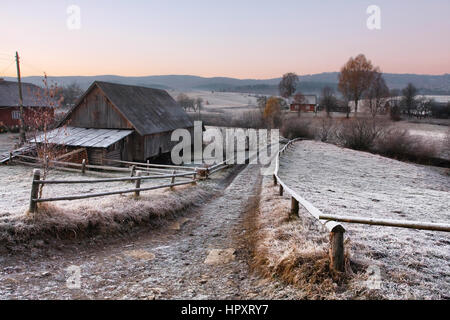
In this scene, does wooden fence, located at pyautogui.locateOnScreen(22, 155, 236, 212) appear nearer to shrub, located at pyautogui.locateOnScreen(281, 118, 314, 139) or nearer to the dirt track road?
the dirt track road

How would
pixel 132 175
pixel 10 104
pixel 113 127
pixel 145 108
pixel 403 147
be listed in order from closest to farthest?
pixel 132 175 → pixel 113 127 → pixel 145 108 → pixel 403 147 → pixel 10 104

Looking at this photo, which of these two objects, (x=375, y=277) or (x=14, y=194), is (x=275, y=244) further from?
(x=14, y=194)

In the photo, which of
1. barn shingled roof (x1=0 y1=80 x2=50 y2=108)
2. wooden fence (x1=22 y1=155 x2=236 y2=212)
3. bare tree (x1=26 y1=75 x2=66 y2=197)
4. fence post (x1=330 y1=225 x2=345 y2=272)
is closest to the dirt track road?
fence post (x1=330 y1=225 x2=345 y2=272)

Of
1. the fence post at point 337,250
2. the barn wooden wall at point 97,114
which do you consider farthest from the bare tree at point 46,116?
the barn wooden wall at point 97,114

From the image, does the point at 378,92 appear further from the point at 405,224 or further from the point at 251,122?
the point at 405,224

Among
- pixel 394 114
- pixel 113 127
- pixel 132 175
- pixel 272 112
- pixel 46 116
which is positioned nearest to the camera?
pixel 46 116

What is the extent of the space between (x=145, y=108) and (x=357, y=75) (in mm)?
54274

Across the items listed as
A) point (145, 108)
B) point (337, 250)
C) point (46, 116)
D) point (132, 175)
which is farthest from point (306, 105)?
point (337, 250)

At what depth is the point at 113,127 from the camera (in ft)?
82.3

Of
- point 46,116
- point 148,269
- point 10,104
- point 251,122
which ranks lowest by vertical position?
point 148,269

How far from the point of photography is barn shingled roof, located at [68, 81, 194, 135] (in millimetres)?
24922

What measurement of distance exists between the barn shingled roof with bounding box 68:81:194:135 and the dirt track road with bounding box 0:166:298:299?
56.8 feet

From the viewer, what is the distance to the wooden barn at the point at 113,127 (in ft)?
76.1

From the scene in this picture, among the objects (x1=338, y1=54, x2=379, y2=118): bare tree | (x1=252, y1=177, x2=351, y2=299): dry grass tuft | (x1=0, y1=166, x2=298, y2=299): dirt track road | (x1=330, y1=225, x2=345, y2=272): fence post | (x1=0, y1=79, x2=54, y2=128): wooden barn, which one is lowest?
(x1=0, y1=166, x2=298, y2=299): dirt track road
